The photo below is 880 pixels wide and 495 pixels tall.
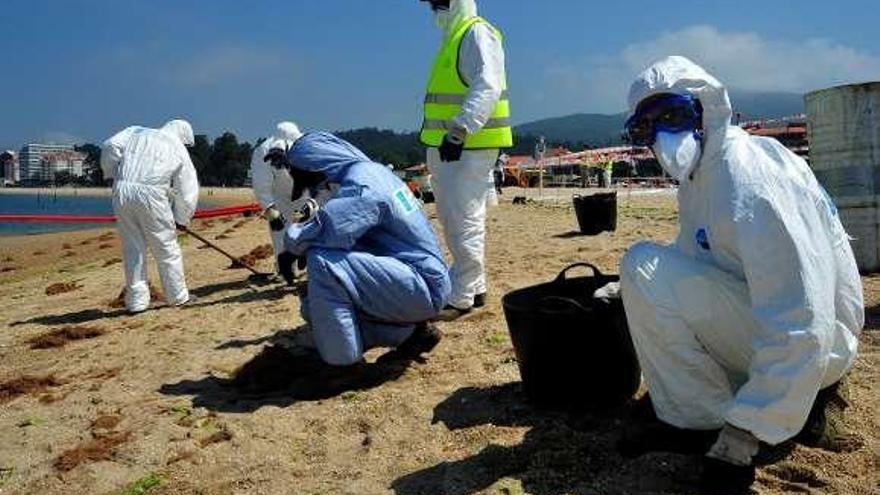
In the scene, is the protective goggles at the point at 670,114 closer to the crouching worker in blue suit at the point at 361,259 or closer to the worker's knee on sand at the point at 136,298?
the crouching worker in blue suit at the point at 361,259

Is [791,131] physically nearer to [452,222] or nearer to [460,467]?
[452,222]

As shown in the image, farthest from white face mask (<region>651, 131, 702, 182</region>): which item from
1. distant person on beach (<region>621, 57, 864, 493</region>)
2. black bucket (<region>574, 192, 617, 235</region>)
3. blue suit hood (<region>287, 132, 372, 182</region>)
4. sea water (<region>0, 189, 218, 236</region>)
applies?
sea water (<region>0, 189, 218, 236</region>)

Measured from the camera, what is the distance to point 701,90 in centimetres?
277

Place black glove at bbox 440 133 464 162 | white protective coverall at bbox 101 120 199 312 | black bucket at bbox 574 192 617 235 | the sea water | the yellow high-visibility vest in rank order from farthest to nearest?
the sea water → black bucket at bbox 574 192 617 235 → white protective coverall at bbox 101 120 199 312 → the yellow high-visibility vest → black glove at bbox 440 133 464 162

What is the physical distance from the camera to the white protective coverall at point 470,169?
5.64m

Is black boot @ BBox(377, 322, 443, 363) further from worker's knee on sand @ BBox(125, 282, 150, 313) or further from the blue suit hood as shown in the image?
worker's knee on sand @ BBox(125, 282, 150, 313)

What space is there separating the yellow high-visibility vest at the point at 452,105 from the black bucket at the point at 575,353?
2.30m

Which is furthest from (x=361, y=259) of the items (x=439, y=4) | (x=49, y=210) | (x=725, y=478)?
(x=49, y=210)

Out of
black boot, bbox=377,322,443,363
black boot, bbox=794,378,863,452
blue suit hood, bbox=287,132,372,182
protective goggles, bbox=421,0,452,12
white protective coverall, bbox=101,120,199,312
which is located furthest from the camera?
white protective coverall, bbox=101,120,199,312

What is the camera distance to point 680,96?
278 cm

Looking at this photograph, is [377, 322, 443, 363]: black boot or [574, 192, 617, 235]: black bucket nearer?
[377, 322, 443, 363]: black boot

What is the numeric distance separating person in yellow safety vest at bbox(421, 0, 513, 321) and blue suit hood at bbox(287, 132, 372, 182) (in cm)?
103

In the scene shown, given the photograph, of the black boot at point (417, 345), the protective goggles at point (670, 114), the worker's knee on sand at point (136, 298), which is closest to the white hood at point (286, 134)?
the worker's knee on sand at point (136, 298)

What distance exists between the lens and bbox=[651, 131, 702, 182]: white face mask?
278 cm
